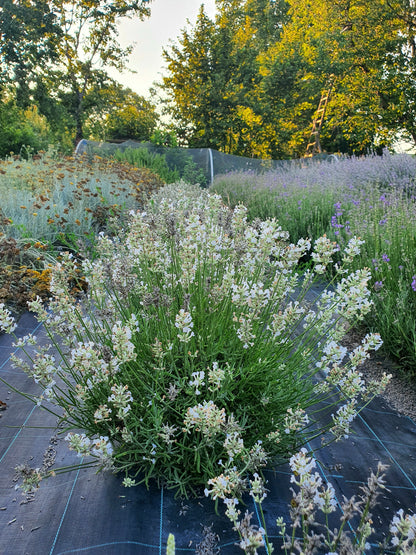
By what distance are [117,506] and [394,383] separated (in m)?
2.37

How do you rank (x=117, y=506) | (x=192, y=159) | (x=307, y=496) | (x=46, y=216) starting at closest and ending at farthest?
(x=307, y=496) → (x=117, y=506) → (x=46, y=216) → (x=192, y=159)

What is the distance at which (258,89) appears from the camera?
19031mm

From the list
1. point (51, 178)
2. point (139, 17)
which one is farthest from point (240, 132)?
point (51, 178)

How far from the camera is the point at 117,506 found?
1.60 meters

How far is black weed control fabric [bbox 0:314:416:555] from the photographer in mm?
1461

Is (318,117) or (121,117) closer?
(318,117)

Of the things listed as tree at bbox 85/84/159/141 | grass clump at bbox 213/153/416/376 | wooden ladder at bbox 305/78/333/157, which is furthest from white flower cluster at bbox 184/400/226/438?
tree at bbox 85/84/159/141

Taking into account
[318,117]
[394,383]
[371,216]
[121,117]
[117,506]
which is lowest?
[394,383]

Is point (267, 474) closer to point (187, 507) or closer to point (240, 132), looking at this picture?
point (187, 507)

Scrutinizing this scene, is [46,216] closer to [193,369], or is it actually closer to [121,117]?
[193,369]

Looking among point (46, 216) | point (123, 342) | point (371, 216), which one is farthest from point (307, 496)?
point (371, 216)

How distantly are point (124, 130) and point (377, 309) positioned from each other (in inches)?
822

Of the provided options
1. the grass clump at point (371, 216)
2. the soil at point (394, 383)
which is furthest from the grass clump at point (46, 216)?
the soil at point (394, 383)

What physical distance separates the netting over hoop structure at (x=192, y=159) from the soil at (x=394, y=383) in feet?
34.3
